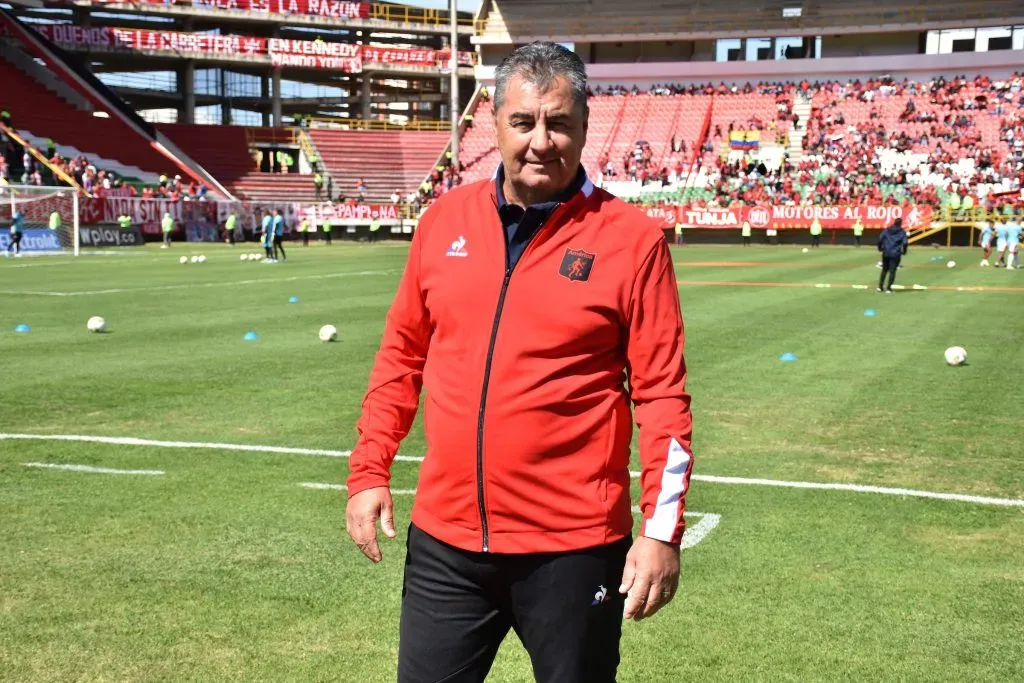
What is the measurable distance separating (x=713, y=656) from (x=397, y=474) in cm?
390

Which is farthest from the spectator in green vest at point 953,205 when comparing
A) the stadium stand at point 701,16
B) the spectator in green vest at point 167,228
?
the spectator in green vest at point 167,228

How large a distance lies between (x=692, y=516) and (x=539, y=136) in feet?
15.5

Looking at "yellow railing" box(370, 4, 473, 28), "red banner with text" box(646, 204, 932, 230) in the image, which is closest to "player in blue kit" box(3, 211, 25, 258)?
"red banner with text" box(646, 204, 932, 230)

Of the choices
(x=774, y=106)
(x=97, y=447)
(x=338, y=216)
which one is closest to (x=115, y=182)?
(x=338, y=216)

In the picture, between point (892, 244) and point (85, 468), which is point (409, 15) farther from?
point (85, 468)

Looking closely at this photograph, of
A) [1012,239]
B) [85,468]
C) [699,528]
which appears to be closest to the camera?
[699,528]

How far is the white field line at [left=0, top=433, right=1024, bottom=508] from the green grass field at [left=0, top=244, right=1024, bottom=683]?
0.13 metres

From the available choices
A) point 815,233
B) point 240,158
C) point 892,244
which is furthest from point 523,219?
point 240,158

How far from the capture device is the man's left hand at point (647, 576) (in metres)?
3.02

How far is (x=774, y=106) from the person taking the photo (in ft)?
225

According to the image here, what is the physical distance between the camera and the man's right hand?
3.38m

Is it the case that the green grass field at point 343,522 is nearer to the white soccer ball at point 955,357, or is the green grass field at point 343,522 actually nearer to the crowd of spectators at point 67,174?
the white soccer ball at point 955,357

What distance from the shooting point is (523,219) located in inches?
126

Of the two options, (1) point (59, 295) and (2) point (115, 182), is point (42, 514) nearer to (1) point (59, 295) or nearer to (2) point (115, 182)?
(1) point (59, 295)
